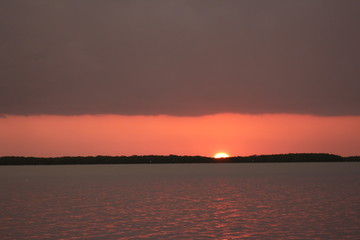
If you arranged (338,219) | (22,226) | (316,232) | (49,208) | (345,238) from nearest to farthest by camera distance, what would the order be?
1. (345,238)
2. (316,232)
3. (22,226)
4. (338,219)
5. (49,208)

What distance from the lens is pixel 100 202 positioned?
6041 cm

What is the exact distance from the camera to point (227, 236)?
33719mm

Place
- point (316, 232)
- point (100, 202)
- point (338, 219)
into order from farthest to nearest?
point (100, 202)
point (338, 219)
point (316, 232)

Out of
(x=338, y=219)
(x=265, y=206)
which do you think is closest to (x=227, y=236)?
(x=338, y=219)

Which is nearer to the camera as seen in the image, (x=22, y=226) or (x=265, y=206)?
(x=22, y=226)

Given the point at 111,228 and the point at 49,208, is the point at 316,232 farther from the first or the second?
the point at 49,208

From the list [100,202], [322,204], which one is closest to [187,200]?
[100,202]

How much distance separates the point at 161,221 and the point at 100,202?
20.6 meters

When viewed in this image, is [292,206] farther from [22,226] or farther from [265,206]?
[22,226]

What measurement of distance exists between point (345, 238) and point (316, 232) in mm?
2591

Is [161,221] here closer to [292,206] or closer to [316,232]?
[316,232]

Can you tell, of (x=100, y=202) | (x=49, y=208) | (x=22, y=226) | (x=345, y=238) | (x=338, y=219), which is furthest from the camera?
(x=100, y=202)

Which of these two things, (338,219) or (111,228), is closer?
(111,228)

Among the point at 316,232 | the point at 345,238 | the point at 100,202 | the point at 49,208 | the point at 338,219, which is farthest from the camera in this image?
the point at 100,202
